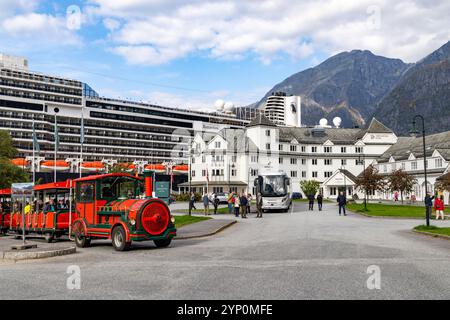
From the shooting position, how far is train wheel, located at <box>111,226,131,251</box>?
56.2 feet

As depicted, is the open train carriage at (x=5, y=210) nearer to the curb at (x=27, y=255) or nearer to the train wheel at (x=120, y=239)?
the train wheel at (x=120, y=239)

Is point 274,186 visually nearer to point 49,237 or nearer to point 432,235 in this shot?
point 432,235

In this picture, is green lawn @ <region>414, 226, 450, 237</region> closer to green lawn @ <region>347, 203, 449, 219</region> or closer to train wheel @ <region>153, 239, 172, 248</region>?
train wheel @ <region>153, 239, 172, 248</region>

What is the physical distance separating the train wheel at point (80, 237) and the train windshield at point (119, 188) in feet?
5.61

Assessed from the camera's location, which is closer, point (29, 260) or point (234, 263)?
point (234, 263)

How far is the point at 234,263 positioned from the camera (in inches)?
520

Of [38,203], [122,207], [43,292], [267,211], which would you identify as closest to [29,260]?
[122,207]

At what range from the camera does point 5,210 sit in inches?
1096

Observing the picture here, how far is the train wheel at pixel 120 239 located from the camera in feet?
56.2

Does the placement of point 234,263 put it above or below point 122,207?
below
